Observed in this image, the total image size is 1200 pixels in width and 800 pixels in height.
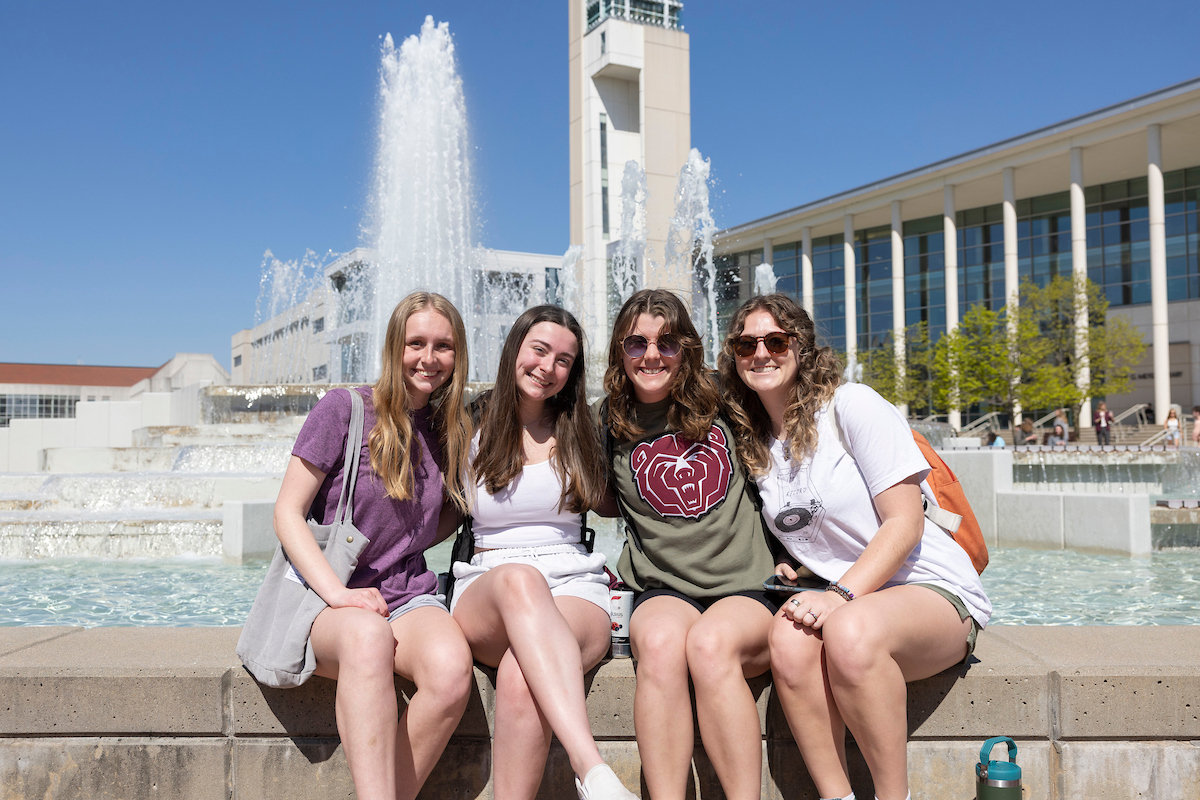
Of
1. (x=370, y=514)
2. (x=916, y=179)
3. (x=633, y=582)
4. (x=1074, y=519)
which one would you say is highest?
(x=916, y=179)

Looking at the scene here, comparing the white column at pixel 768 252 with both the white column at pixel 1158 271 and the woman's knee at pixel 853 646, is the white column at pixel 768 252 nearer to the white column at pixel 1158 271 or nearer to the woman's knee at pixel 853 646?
the white column at pixel 1158 271

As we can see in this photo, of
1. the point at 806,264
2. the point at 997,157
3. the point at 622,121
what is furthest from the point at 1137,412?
the point at 622,121

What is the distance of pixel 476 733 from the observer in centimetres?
250

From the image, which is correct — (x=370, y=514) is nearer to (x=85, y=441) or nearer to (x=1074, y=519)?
(x=1074, y=519)

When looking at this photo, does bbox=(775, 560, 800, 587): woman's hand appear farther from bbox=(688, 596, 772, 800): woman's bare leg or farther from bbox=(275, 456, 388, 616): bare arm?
bbox=(275, 456, 388, 616): bare arm

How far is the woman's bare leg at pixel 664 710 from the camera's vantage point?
223cm

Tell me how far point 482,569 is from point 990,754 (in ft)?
5.16

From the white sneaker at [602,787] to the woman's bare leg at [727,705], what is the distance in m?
0.31

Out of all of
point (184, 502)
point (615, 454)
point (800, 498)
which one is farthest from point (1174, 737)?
point (184, 502)

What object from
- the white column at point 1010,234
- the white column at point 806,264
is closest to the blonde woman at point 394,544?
the white column at point 1010,234

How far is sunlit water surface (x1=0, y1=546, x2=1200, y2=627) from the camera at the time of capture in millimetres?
4969

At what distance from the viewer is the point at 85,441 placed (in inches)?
666

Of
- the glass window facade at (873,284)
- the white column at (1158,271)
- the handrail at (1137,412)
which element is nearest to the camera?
the white column at (1158,271)

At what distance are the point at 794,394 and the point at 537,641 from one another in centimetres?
113
